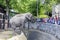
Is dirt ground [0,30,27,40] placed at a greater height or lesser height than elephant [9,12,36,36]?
lesser

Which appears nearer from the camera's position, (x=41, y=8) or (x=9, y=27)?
(x=9, y=27)

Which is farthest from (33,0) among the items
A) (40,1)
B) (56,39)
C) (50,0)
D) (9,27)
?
(56,39)

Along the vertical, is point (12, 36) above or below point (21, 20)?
below

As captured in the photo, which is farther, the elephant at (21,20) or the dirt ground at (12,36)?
the elephant at (21,20)

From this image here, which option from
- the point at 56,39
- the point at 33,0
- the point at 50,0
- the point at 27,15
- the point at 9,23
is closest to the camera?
the point at 56,39

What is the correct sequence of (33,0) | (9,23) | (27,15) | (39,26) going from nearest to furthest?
(27,15) → (39,26) → (9,23) → (33,0)

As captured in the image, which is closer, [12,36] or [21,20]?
[12,36]

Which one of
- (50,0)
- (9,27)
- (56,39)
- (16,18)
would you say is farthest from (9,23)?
(50,0)

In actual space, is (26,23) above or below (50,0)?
below

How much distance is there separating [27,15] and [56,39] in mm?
8903

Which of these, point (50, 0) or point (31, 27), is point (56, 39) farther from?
point (50, 0)

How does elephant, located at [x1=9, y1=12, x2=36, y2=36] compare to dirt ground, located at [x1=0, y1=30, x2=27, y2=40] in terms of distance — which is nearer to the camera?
dirt ground, located at [x1=0, y1=30, x2=27, y2=40]

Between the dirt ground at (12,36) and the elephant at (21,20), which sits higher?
the elephant at (21,20)

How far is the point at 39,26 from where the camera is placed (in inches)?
1019
